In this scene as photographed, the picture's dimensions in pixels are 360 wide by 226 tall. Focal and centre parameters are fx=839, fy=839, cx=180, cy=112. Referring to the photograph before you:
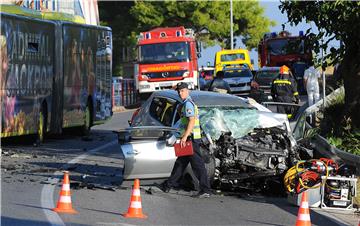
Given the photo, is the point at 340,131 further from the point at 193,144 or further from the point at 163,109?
the point at 193,144

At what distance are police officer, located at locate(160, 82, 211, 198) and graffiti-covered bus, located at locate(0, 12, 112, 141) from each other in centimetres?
729

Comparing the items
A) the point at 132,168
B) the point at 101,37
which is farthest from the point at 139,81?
the point at 132,168

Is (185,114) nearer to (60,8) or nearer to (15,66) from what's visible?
(15,66)

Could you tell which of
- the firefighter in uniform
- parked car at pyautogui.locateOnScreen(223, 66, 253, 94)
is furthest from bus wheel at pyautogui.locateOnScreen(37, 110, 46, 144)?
parked car at pyautogui.locateOnScreen(223, 66, 253, 94)

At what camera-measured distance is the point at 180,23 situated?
67.1 meters

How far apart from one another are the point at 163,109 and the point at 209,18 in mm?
54119

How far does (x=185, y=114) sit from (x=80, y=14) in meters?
14.6

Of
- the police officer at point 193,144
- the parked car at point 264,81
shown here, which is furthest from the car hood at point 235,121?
the parked car at point 264,81

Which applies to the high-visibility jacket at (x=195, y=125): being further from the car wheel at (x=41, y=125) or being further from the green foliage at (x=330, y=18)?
the car wheel at (x=41, y=125)

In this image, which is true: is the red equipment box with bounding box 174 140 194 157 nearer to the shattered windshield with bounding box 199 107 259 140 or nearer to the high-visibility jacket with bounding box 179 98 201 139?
the high-visibility jacket with bounding box 179 98 201 139

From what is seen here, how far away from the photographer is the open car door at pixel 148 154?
12.9 meters

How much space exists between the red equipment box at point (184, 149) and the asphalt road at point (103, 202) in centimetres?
68

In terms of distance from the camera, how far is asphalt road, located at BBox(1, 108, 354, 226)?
34.3 ft

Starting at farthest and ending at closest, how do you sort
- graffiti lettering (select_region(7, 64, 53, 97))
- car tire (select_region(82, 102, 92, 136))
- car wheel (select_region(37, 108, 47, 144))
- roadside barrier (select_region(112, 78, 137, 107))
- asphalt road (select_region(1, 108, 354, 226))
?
roadside barrier (select_region(112, 78, 137, 107)), car tire (select_region(82, 102, 92, 136)), car wheel (select_region(37, 108, 47, 144)), graffiti lettering (select_region(7, 64, 53, 97)), asphalt road (select_region(1, 108, 354, 226))
